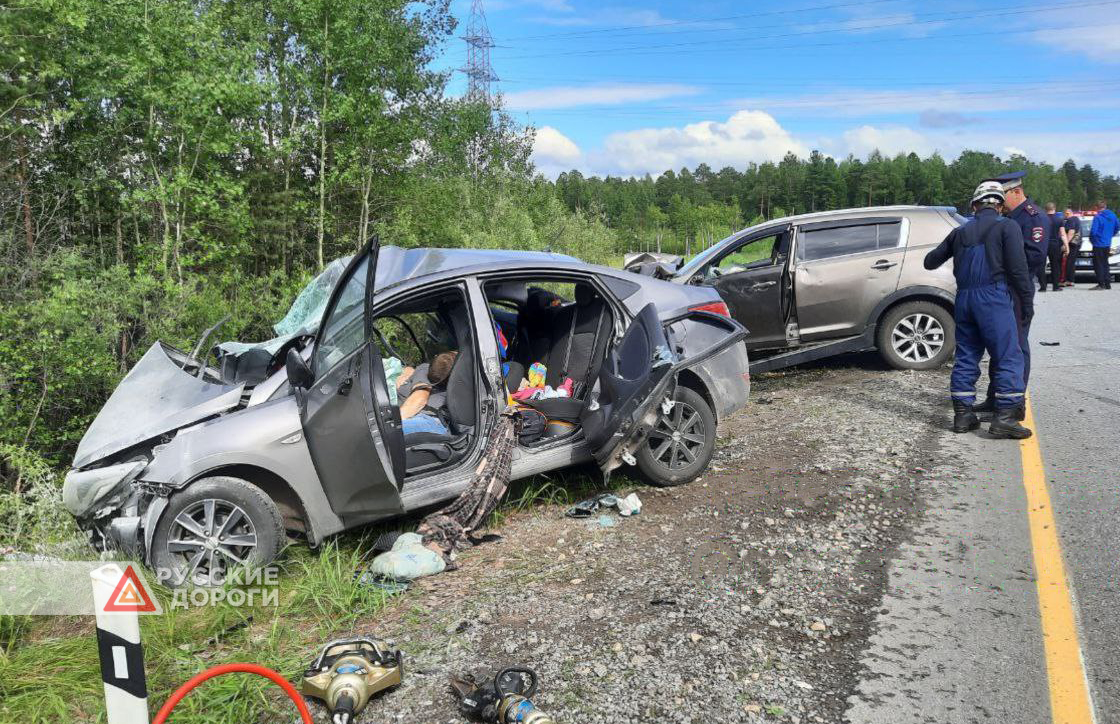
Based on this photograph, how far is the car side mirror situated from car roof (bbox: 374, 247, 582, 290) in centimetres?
85

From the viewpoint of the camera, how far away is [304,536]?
461 centimetres

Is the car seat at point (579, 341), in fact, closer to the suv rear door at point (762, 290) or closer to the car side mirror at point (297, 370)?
the car side mirror at point (297, 370)

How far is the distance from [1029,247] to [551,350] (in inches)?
176

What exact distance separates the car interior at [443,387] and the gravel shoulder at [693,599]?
0.65 meters

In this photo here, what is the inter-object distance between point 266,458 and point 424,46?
2176cm

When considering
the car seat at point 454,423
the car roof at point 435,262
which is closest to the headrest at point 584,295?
the car roof at point 435,262

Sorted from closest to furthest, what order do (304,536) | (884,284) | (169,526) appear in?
(169,526) → (304,536) → (884,284)

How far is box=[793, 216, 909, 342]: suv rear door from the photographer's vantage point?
27.3ft

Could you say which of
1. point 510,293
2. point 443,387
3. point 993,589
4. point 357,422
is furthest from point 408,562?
point 993,589

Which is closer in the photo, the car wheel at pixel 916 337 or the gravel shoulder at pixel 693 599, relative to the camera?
the gravel shoulder at pixel 693 599

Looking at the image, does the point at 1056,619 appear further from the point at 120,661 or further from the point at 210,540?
the point at 210,540

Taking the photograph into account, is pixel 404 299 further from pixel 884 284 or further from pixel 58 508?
pixel 884 284

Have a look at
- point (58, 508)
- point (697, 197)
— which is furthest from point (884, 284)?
point (697, 197)

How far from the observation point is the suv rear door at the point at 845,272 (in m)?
8.34
